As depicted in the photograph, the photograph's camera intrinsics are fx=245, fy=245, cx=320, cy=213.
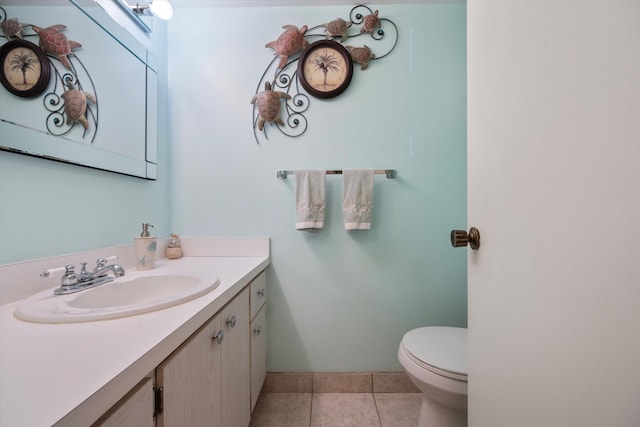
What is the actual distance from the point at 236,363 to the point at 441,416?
2.57ft

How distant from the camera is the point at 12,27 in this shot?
2.31 ft

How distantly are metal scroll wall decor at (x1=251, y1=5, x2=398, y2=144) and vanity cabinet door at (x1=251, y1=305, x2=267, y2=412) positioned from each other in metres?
0.93

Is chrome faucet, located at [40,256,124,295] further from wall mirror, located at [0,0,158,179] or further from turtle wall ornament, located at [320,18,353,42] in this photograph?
turtle wall ornament, located at [320,18,353,42]

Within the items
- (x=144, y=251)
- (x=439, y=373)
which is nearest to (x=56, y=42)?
(x=144, y=251)

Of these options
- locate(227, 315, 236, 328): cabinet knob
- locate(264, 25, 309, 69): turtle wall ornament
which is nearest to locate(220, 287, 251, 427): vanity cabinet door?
locate(227, 315, 236, 328): cabinet knob

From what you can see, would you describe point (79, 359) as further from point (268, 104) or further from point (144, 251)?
point (268, 104)

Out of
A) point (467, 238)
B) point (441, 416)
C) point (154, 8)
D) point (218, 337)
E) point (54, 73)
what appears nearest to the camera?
point (467, 238)

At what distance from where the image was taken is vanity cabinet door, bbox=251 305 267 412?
3.47ft

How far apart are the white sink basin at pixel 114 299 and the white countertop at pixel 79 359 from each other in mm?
16

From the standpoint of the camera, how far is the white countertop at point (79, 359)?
312 mm

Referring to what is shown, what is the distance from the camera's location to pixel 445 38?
4.44ft

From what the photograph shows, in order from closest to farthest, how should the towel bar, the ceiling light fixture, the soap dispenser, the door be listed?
1. the door
2. the soap dispenser
3. the ceiling light fixture
4. the towel bar

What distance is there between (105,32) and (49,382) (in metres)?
1.26

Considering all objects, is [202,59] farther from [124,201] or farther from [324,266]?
[324,266]
